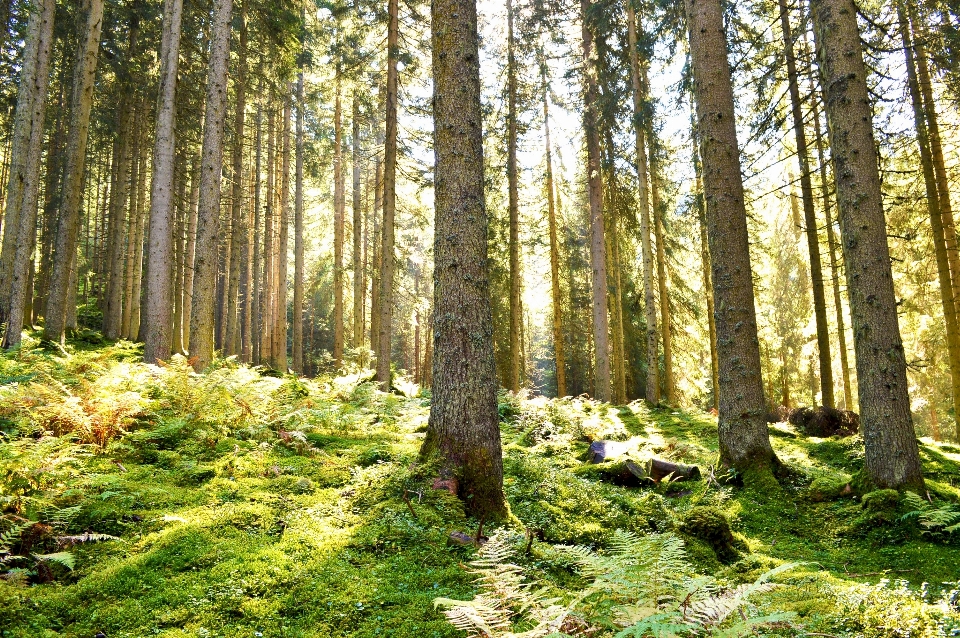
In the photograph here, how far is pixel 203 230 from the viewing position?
9.84m

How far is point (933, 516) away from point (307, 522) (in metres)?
5.97

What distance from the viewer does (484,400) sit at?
478 centimetres

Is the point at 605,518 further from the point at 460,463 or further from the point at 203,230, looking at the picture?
the point at 203,230

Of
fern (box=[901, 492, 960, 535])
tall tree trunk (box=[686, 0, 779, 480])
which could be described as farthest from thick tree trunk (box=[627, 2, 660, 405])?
fern (box=[901, 492, 960, 535])

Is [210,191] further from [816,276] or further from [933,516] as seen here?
[816,276]

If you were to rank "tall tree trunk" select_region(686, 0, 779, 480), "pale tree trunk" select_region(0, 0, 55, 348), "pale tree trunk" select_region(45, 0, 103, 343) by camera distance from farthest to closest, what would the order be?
"pale tree trunk" select_region(45, 0, 103, 343) → "pale tree trunk" select_region(0, 0, 55, 348) → "tall tree trunk" select_region(686, 0, 779, 480)

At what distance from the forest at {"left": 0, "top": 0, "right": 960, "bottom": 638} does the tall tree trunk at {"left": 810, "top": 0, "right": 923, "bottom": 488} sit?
0.04 meters

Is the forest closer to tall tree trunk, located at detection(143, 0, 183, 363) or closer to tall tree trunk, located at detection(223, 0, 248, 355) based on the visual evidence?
tall tree trunk, located at detection(143, 0, 183, 363)

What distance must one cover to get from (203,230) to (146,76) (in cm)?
1037

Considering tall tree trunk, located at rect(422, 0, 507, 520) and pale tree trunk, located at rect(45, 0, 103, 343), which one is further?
pale tree trunk, located at rect(45, 0, 103, 343)

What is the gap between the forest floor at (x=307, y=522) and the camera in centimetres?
272

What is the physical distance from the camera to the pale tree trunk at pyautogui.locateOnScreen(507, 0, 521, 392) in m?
16.7

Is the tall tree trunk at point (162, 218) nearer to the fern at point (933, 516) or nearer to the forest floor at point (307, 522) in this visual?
the forest floor at point (307, 522)

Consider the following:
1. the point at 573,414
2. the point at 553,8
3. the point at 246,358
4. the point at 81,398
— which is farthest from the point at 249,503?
the point at 246,358
